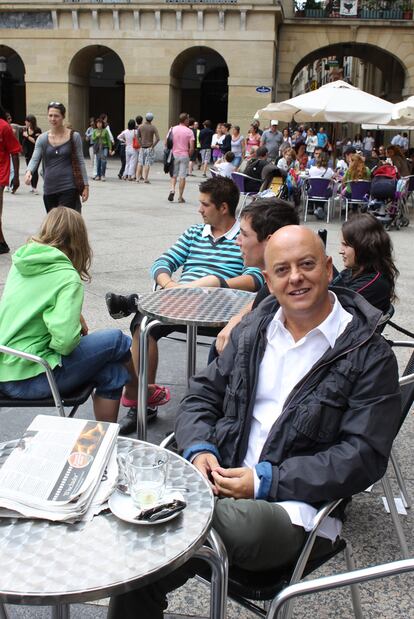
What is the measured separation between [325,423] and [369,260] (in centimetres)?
166

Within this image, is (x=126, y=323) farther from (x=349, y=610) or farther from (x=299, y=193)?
(x=299, y=193)

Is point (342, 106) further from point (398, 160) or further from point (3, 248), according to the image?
point (3, 248)

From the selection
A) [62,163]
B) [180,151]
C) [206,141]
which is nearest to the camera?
[62,163]

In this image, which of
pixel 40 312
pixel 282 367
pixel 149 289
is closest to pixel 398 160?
pixel 149 289

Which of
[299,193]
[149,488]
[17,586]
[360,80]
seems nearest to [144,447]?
[149,488]

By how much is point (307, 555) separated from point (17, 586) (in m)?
0.85

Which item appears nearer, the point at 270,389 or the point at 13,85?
the point at 270,389

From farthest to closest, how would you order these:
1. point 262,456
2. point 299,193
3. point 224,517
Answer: point 299,193, point 262,456, point 224,517

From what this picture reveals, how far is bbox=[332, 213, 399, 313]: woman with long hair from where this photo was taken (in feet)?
11.5

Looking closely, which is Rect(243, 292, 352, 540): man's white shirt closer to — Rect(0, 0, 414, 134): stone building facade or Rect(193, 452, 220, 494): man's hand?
Rect(193, 452, 220, 494): man's hand

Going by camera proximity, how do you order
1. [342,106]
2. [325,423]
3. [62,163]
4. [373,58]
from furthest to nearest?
[373,58], [342,106], [62,163], [325,423]

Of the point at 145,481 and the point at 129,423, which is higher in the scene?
the point at 145,481

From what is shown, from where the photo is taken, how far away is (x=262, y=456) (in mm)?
2156

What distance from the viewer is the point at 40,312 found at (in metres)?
3.09
